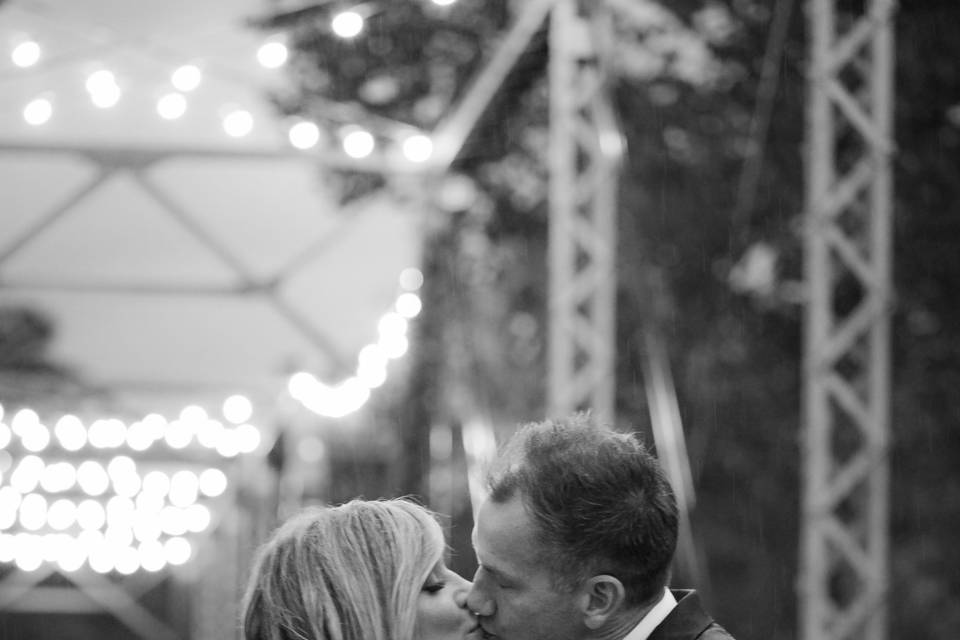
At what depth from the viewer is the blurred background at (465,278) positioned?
6285 millimetres

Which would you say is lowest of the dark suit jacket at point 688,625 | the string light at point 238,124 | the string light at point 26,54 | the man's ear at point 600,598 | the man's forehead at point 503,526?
the dark suit jacket at point 688,625

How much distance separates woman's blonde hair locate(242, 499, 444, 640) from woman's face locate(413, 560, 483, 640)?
2 cm

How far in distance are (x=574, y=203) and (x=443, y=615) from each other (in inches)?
174

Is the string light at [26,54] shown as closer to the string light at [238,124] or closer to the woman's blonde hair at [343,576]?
the string light at [238,124]

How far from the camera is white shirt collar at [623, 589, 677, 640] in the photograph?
217cm

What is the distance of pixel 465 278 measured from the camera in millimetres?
15219

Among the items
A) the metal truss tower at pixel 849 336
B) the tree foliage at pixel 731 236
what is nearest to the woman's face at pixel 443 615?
the metal truss tower at pixel 849 336

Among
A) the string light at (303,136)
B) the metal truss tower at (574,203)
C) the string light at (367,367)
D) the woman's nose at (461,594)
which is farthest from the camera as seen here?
the string light at (367,367)

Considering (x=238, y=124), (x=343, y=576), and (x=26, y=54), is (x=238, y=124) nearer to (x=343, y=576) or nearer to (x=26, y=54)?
(x=26, y=54)

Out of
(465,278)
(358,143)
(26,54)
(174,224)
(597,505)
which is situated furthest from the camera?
(465,278)

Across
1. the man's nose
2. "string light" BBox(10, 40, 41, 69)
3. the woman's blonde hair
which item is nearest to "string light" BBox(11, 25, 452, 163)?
"string light" BBox(10, 40, 41, 69)

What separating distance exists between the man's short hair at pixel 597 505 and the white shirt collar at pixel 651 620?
0.02 meters

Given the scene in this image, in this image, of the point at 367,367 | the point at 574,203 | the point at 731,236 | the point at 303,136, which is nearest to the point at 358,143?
the point at 303,136

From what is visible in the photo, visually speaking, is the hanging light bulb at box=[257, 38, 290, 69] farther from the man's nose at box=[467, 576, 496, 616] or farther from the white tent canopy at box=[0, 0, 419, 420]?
the man's nose at box=[467, 576, 496, 616]
